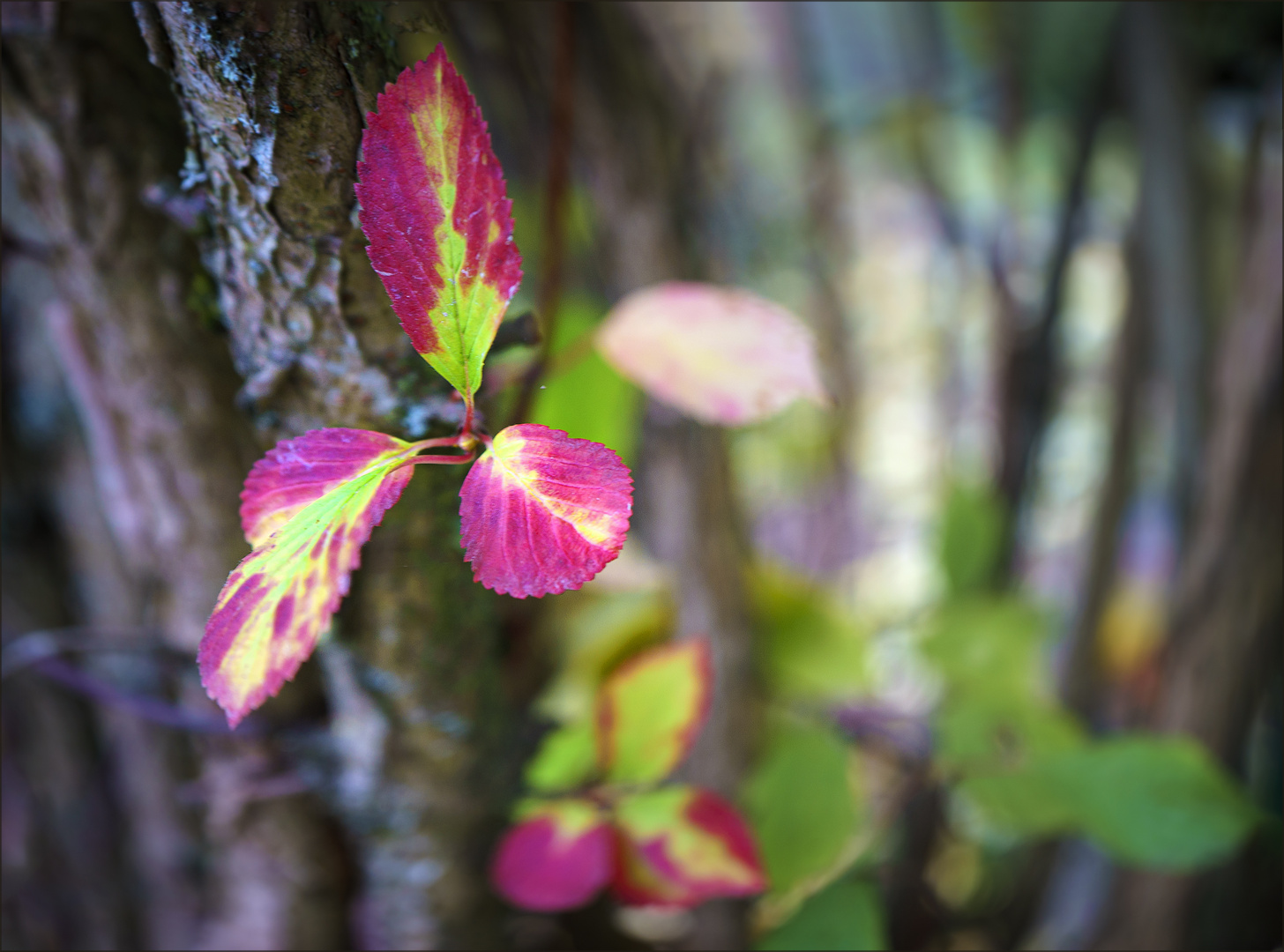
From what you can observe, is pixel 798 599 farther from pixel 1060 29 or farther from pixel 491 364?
pixel 1060 29

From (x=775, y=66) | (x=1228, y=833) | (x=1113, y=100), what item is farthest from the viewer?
(x=775, y=66)

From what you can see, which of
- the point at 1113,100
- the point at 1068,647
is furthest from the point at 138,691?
the point at 1113,100

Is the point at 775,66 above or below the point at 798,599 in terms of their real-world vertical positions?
above

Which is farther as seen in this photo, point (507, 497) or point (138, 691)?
point (138, 691)

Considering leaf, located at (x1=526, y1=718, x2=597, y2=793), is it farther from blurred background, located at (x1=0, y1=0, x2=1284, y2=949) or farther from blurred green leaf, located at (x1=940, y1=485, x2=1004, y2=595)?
blurred green leaf, located at (x1=940, y1=485, x2=1004, y2=595)

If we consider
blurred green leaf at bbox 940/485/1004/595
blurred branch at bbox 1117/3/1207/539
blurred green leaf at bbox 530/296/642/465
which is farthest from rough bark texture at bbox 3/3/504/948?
blurred branch at bbox 1117/3/1207/539

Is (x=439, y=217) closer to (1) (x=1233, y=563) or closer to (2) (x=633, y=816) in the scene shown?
(2) (x=633, y=816)
